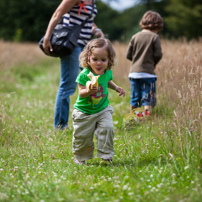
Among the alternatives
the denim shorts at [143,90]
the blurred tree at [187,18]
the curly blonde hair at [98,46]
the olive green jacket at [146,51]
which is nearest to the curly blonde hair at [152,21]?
the olive green jacket at [146,51]

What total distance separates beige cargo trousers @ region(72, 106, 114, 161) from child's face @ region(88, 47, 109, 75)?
0.43 metres

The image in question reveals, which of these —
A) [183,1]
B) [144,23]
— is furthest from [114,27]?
[144,23]

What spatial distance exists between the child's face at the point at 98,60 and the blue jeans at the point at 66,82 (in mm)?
1077

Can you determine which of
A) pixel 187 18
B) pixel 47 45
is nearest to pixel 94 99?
pixel 47 45

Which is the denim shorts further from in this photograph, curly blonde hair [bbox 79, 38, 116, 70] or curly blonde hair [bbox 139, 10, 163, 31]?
curly blonde hair [bbox 79, 38, 116, 70]

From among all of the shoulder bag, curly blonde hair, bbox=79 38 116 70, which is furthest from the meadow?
the shoulder bag

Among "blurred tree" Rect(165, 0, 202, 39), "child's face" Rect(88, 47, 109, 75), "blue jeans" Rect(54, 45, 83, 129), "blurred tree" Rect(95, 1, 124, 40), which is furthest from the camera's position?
"blurred tree" Rect(95, 1, 124, 40)

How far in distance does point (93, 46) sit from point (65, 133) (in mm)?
1563

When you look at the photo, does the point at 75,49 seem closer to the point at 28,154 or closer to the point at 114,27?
the point at 28,154

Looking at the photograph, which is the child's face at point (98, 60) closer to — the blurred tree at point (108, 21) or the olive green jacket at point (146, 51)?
the olive green jacket at point (146, 51)

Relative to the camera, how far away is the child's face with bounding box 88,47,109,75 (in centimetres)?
292

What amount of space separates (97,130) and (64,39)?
1437mm

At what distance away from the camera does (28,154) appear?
322cm

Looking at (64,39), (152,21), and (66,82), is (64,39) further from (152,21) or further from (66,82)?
(152,21)
